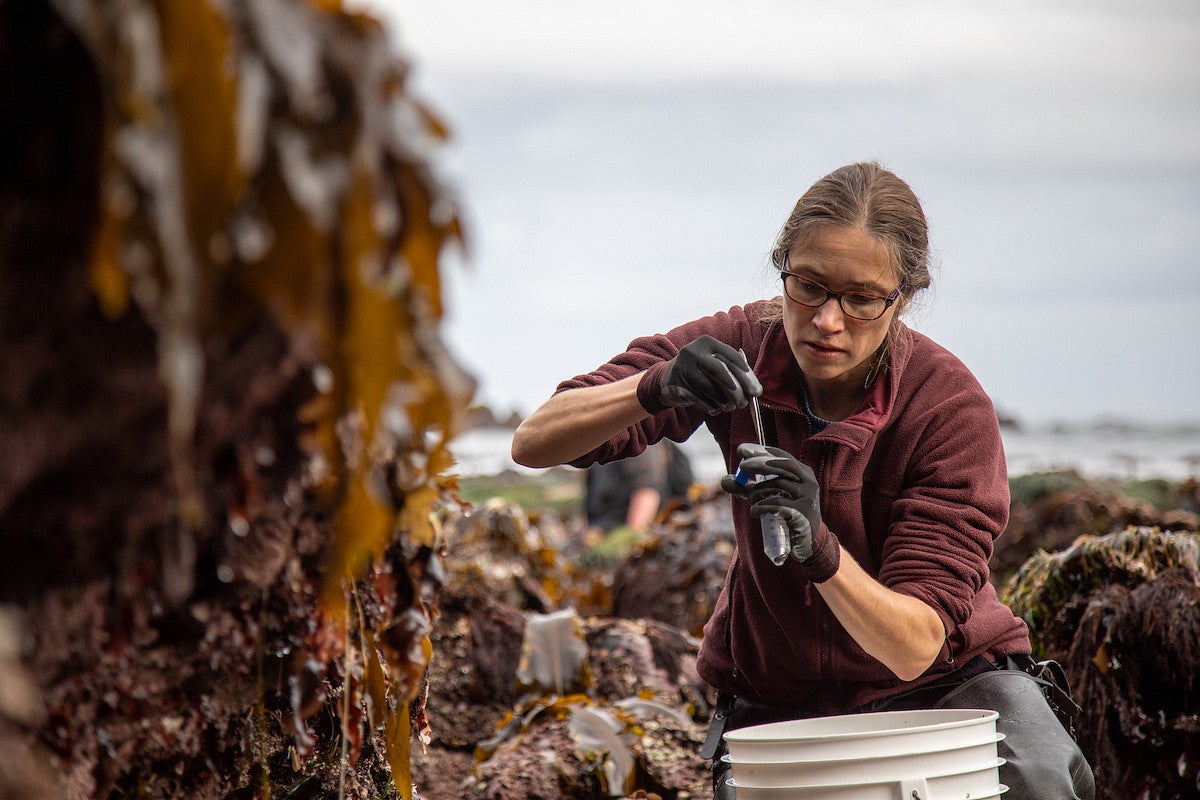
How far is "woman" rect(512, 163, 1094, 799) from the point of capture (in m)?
2.47

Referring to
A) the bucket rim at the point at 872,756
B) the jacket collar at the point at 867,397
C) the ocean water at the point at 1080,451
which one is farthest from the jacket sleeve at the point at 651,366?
the ocean water at the point at 1080,451

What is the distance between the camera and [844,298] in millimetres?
2545

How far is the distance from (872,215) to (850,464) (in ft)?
1.98

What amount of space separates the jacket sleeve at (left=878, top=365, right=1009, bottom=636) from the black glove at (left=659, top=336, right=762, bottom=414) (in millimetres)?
498

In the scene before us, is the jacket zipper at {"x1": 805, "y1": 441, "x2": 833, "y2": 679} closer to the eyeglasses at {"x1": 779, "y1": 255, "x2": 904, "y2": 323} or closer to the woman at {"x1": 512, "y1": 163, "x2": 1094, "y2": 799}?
the woman at {"x1": 512, "y1": 163, "x2": 1094, "y2": 799}

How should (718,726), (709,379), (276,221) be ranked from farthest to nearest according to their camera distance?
1. (718,726)
2. (709,379)
3. (276,221)

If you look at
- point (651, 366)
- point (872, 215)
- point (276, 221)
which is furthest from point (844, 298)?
point (276, 221)

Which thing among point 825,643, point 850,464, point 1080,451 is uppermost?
point 1080,451

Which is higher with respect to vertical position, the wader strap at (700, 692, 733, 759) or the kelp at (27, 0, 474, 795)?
the kelp at (27, 0, 474, 795)

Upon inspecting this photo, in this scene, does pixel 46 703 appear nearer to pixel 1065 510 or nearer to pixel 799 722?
pixel 799 722

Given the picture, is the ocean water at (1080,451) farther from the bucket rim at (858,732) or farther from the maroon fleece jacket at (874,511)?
the bucket rim at (858,732)

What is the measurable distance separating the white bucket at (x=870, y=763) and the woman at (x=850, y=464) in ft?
1.24

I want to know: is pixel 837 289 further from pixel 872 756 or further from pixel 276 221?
pixel 276 221

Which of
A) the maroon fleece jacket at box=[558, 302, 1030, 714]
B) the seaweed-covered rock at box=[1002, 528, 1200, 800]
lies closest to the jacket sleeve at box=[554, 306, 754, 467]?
the maroon fleece jacket at box=[558, 302, 1030, 714]
